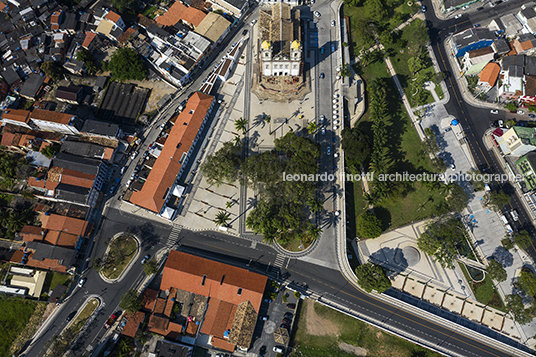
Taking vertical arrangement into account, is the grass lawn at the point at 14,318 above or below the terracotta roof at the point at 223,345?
below

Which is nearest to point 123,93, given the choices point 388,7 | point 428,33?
point 388,7

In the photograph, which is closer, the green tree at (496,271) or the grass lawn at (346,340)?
the green tree at (496,271)

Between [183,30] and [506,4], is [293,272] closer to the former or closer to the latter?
[183,30]

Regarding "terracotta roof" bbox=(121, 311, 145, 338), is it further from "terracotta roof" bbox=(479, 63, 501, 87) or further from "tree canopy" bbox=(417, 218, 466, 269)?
"terracotta roof" bbox=(479, 63, 501, 87)

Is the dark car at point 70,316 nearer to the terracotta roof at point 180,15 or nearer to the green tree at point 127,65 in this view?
the green tree at point 127,65

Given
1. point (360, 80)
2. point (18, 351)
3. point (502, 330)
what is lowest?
point (18, 351)

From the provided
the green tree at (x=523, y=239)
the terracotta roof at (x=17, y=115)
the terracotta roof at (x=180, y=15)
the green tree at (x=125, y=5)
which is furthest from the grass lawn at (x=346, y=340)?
the green tree at (x=125, y=5)

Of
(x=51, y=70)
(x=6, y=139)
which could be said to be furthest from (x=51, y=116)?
(x=51, y=70)
